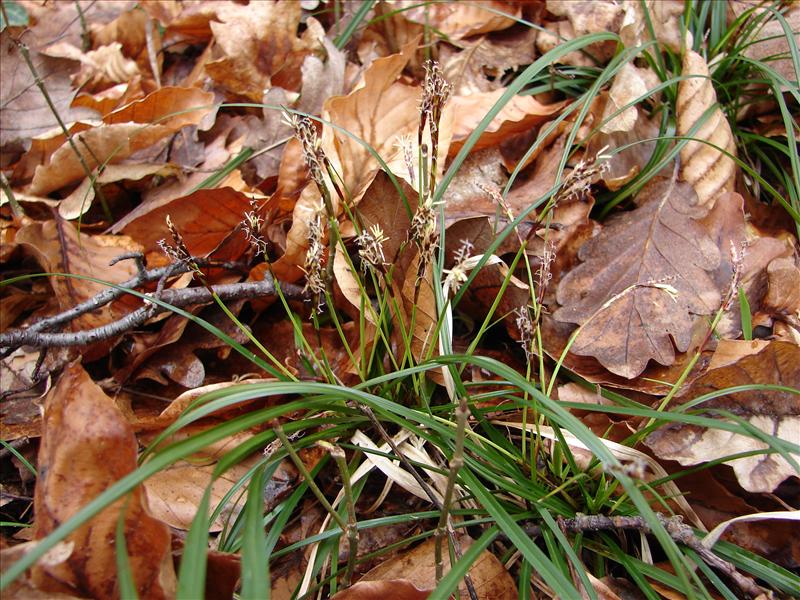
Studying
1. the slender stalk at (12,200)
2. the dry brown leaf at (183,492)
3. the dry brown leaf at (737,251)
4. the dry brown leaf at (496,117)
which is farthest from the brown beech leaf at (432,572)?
the slender stalk at (12,200)

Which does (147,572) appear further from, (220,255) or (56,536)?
(220,255)

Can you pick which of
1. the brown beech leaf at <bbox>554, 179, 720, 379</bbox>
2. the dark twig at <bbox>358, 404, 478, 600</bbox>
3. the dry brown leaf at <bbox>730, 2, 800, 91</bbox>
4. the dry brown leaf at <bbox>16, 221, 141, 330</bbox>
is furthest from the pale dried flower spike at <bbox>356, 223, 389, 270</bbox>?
the dry brown leaf at <bbox>730, 2, 800, 91</bbox>

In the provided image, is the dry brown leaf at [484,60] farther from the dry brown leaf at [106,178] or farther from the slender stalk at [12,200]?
the slender stalk at [12,200]

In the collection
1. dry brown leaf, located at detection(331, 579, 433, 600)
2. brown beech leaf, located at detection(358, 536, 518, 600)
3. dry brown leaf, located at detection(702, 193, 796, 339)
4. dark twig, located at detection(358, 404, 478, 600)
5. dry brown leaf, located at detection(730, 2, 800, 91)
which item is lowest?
brown beech leaf, located at detection(358, 536, 518, 600)

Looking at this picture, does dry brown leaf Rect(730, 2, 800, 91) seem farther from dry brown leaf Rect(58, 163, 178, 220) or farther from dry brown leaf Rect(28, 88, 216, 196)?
dry brown leaf Rect(58, 163, 178, 220)

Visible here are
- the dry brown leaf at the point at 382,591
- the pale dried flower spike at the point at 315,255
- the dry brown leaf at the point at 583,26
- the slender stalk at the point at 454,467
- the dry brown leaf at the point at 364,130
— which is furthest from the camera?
the dry brown leaf at the point at 583,26

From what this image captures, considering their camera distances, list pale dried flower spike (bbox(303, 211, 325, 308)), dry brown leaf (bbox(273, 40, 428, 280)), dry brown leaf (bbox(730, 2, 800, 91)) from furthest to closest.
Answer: dry brown leaf (bbox(730, 2, 800, 91))
dry brown leaf (bbox(273, 40, 428, 280))
pale dried flower spike (bbox(303, 211, 325, 308))
